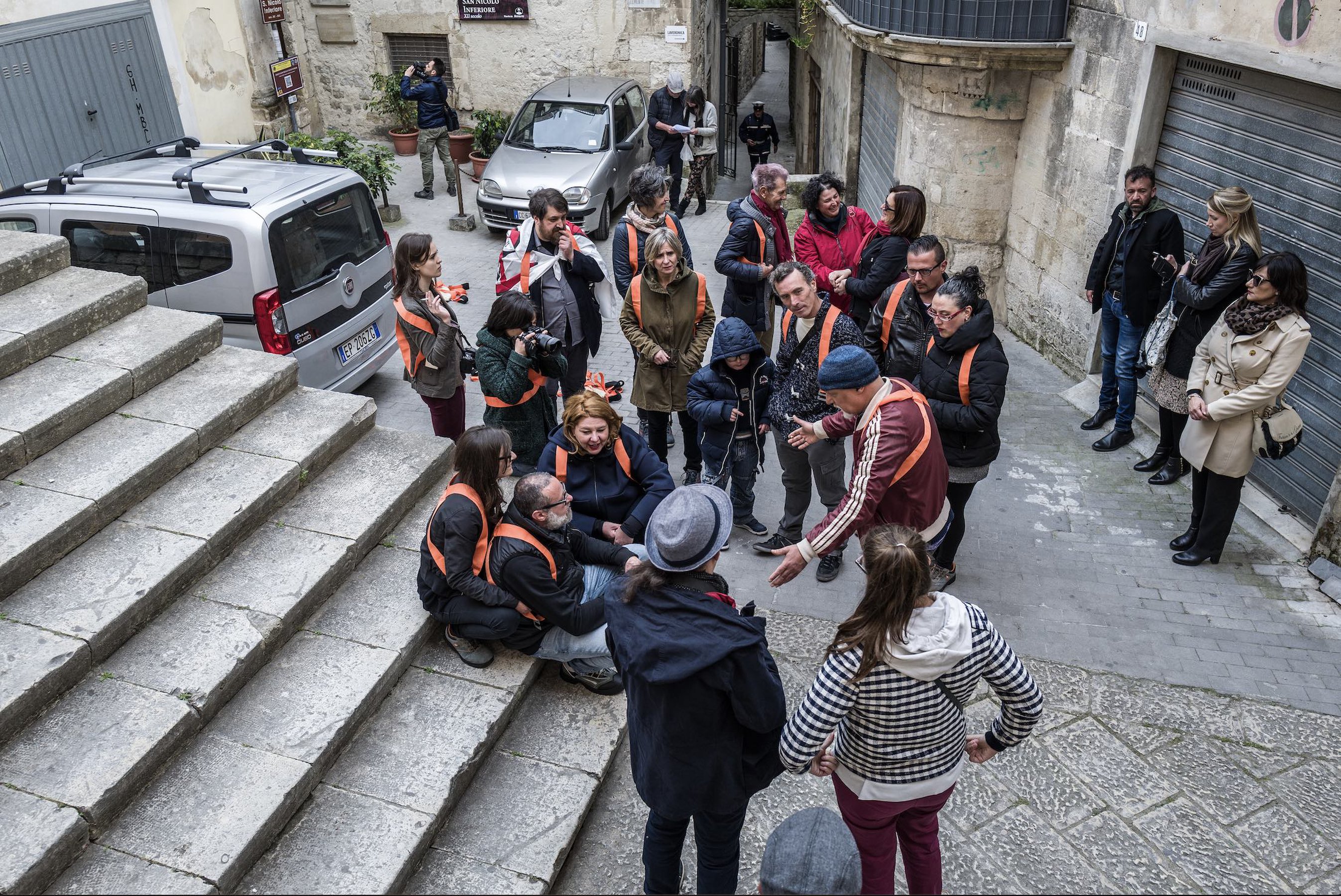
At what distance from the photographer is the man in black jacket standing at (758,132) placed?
15.6 metres

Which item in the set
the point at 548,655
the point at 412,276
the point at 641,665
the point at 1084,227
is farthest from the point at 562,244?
the point at 1084,227

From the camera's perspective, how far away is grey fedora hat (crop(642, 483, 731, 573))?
2.99 metres

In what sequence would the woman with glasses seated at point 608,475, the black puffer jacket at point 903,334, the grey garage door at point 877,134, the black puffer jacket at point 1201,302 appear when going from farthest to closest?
the grey garage door at point 877,134 → the black puffer jacket at point 1201,302 → the black puffer jacket at point 903,334 → the woman with glasses seated at point 608,475

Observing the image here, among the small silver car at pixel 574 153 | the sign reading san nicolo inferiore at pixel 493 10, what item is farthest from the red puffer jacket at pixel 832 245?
the sign reading san nicolo inferiore at pixel 493 10

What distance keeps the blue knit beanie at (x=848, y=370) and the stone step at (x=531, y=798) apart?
1.80 metres

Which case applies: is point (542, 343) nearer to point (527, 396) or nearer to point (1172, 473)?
point (527, 396)

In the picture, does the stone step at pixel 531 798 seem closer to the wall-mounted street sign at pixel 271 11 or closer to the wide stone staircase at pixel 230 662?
the wide stone staircase at pixel 230 662

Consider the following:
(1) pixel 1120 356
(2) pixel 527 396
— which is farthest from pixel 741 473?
(1) pixel 1120 356

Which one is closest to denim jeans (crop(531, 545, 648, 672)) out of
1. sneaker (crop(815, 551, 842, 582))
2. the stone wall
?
sneaker (crop(815, 551, 842, 582))

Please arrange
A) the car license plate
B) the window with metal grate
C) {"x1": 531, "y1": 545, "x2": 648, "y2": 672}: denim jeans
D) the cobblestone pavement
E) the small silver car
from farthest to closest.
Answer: the window with metal grate < the small silver car < the car license plate < {"x1": 531, "y1": 545, "x2": 648, "y2": 672}: denim jeans < the cobblestone pavement

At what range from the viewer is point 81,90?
11.9 meters

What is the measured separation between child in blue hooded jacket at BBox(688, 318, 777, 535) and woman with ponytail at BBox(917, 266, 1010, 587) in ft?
3.04

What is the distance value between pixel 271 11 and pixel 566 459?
13630mm

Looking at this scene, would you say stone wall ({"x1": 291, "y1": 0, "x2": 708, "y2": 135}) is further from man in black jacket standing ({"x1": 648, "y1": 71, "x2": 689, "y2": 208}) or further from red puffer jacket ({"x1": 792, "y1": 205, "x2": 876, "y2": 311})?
red puffer jacket ({"x1": 792, "y1": 205, "x2": 876, "y2": 311})
